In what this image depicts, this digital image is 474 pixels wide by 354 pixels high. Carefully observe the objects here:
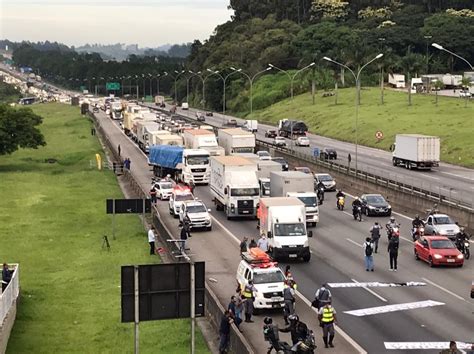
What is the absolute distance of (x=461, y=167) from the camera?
7588cm

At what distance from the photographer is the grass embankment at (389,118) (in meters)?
86.4

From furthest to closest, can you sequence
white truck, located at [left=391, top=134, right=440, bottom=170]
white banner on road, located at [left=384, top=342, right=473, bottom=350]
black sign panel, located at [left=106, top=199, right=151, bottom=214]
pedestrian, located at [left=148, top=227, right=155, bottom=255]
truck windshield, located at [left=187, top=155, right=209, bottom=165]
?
white truck, located at [left=391, top=134, right=440, bottom=170] < truck windshield, located at [left=187, top=155, right=209, bottom=165] < black sign panel, located at [left=106, top=199, right=151, bottom=214] < pedestrian, located at [left=148, top=227, right=155, bottom=255] < white banner on road, located at [left=384, top=342, right=473, bottom=350]

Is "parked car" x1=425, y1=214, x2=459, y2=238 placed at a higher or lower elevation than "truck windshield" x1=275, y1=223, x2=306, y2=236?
lower

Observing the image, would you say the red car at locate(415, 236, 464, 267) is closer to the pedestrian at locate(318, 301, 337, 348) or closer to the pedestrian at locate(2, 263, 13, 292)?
the pedestrian at locate(318, 301, 337, 348)

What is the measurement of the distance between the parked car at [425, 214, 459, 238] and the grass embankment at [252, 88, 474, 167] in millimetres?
32765

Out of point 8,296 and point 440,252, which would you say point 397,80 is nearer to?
point 440,252

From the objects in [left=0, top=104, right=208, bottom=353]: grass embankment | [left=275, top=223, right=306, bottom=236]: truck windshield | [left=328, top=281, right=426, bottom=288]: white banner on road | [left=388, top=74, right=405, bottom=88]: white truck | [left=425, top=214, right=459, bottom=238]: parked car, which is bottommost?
[left=0, top=104, right=208, bottom=353]: grass embankment

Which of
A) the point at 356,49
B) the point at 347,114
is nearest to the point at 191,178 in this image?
the point at 347,114

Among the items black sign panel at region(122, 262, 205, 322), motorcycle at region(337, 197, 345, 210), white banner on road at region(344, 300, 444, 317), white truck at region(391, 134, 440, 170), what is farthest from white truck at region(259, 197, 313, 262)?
white truck at region(391, 134, 440, 170)

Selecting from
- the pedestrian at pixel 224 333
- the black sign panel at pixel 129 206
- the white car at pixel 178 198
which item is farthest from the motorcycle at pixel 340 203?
the pedestrian at pixel 224 333

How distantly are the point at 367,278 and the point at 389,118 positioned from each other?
249ft

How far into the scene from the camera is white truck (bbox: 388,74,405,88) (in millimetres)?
156125

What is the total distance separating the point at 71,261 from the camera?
1661 inches

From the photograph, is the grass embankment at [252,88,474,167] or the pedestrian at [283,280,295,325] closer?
the pedestrian at [283,280,295,325]
